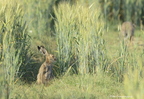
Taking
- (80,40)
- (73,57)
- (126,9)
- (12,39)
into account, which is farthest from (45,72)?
(126,9)

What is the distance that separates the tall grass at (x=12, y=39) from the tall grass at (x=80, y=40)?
81 cm

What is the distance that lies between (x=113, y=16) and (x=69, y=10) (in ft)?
24.0

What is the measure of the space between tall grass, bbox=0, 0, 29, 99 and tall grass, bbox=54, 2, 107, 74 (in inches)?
31.8

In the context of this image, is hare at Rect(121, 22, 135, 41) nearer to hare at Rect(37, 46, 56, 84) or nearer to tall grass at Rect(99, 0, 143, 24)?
tall grass at Rect(99, 0, 143, 24)

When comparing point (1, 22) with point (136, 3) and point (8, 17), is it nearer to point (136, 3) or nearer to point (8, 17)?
point (8, 17)

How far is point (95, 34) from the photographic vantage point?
708 centimetres

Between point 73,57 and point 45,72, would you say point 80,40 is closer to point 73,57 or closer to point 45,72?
point 73,57

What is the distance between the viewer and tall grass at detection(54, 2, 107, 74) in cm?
706

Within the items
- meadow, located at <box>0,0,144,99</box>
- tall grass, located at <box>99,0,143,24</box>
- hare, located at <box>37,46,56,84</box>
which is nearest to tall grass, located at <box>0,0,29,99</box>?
meadow, located at <box>0,0,144,99</box>

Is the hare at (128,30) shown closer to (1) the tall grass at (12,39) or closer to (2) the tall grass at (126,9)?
(2) the tall grass at (126,9)

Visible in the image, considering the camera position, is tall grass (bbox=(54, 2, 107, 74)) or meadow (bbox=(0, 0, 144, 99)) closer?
meadow (bbox=(0, 0, 144, 99))

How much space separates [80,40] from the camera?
7.09 m

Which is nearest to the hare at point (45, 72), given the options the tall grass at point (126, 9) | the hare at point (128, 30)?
the hare at point (128, 30)

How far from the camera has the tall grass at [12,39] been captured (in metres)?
6.17
